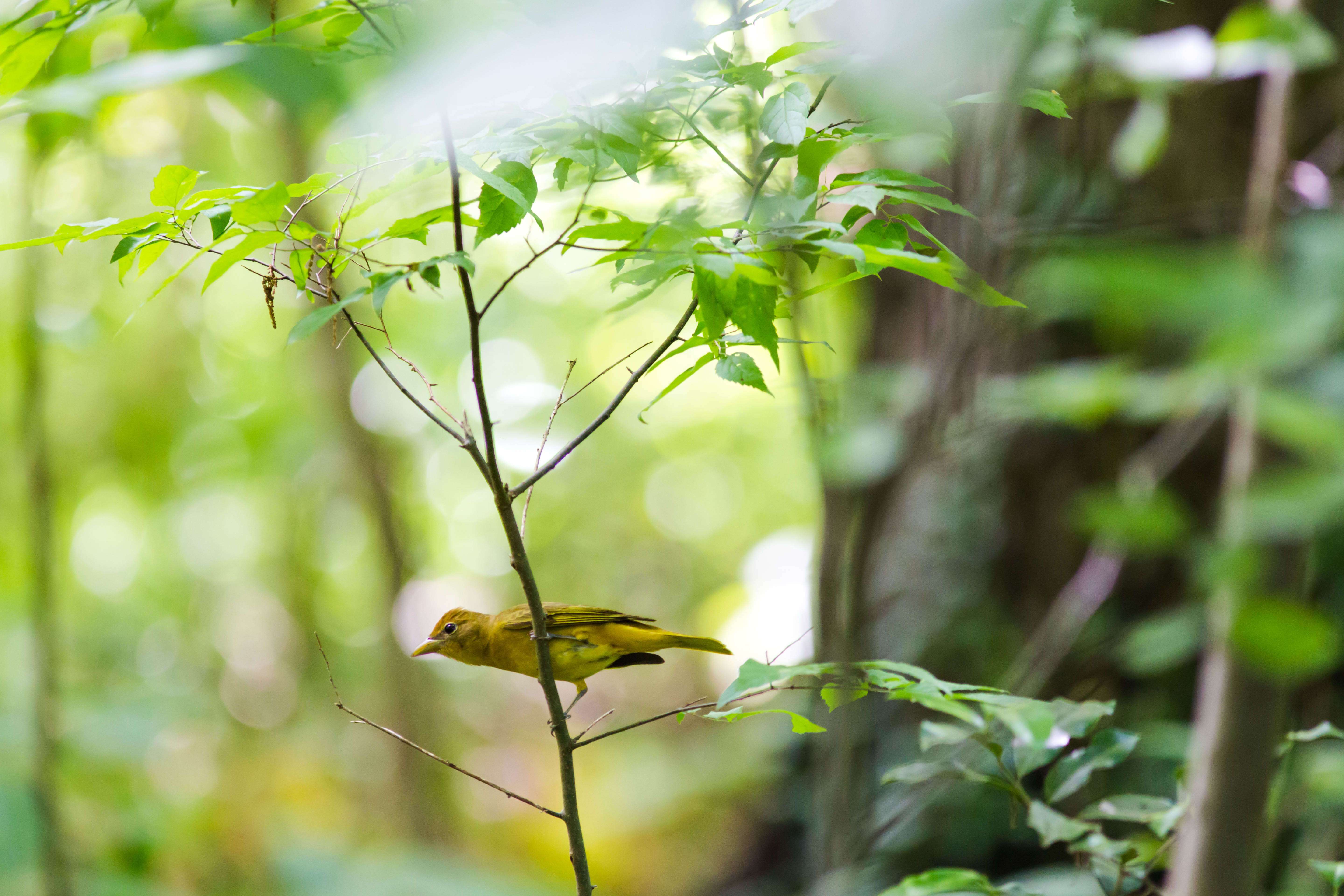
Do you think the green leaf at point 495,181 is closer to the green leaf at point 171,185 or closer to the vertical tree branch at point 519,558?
→ the vertical tree branch at point 519,558

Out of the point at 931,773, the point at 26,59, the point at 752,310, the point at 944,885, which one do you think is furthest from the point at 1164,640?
the point at 26,59

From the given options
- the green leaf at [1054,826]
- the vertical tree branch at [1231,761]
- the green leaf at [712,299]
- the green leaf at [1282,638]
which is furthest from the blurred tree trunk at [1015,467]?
the green leaf at [712,299]

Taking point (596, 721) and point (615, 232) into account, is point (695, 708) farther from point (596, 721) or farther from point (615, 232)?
point (615, 232)

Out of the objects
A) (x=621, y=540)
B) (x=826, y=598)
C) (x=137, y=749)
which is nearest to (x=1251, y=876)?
(x=826, y=598)

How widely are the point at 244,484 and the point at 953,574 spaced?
18.9 feet

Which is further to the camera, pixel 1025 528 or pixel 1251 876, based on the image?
pixel 1025 528

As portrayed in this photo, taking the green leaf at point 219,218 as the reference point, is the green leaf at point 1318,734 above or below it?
below

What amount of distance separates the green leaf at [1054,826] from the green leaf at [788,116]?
1.00 m

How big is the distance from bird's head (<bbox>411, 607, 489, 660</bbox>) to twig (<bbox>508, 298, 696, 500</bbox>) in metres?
0.54

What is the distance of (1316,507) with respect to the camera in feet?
3.82

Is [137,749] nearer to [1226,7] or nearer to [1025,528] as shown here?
[1025,528]

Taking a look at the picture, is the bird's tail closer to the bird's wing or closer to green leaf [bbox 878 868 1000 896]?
the bird's wing

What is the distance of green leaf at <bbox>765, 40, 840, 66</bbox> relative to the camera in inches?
38.0

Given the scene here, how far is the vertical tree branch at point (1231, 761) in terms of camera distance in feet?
4.22
